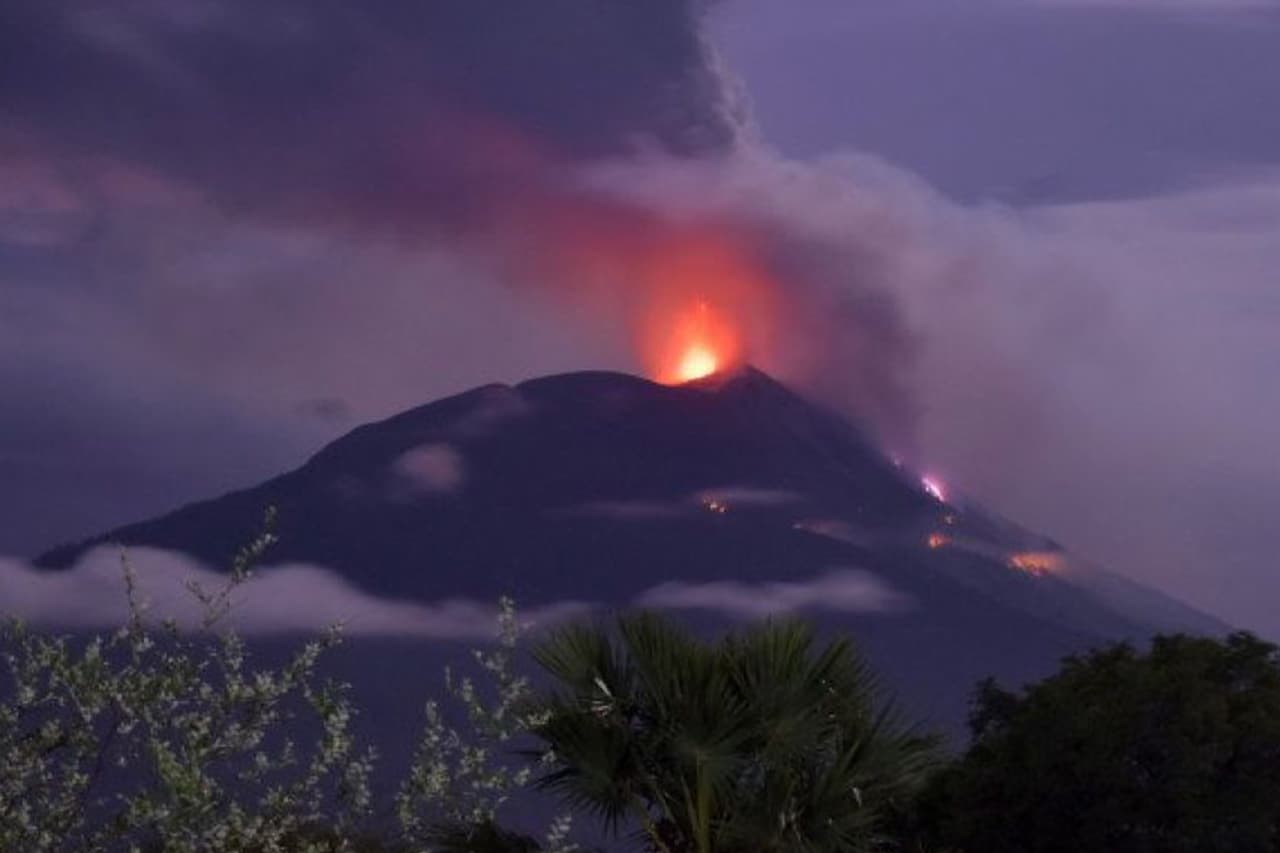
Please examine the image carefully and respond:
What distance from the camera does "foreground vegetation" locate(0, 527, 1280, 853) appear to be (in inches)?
382

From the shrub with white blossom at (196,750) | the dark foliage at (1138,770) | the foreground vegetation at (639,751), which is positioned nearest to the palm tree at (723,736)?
the foreground vegetation at (639,751)

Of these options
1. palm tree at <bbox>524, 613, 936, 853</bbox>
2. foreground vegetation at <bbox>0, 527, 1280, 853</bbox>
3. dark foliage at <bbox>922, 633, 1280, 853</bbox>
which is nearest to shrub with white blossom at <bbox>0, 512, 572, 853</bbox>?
foreground vegetation at <bbox>0, 527, 1280, 853</bbox>

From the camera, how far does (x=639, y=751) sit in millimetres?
19359

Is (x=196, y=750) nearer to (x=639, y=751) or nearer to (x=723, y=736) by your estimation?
(x=723, y=736)

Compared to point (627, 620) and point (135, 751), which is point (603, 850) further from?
point (135, 751)

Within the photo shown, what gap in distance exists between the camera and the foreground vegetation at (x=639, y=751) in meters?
9.70

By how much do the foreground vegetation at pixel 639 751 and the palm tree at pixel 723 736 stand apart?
3 centimetres

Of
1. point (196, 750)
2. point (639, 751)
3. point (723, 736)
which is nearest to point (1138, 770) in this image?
point (639, 751)

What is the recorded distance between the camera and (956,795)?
34.2m

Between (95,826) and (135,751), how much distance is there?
504 millimetres

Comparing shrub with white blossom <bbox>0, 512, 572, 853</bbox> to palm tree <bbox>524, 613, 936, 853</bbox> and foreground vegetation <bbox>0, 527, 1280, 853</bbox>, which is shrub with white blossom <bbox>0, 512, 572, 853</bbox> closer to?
foreground vegetation <bbox>0, 527, 1280, 853</bbox>

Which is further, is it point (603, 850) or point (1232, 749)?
point (1232, 749)

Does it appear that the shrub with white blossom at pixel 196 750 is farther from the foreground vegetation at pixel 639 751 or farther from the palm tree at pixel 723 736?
the palm tree at pixel 723 736

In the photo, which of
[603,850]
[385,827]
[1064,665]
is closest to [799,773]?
[603,850]
